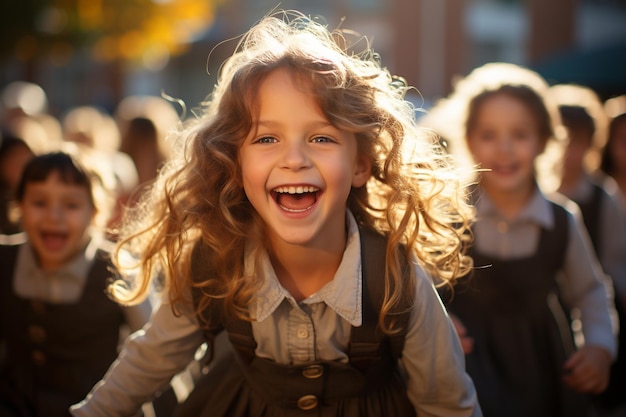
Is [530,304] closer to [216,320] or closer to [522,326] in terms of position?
[522,326]

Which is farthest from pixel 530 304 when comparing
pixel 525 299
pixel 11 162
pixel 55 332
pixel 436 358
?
pixel 11 162

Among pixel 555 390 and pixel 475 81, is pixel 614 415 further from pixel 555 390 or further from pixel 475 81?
pixel 475 81

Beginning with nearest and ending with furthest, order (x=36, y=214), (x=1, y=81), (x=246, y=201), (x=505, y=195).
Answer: (x=246, y=201), (x=36, y=214), (x=505, y=195), (x=1, y=81)

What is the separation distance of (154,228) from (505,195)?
6.38 ft

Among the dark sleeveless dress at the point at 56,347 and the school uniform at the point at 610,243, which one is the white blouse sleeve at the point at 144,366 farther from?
the school uniform at the point at 610,243

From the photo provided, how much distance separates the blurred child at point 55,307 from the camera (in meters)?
3.61

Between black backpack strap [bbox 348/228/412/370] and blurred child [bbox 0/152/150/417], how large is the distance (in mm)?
1212

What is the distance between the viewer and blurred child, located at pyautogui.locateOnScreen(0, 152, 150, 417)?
11.8 feet

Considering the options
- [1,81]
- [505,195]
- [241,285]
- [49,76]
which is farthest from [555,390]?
[49,76]

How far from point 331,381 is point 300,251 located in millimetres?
480

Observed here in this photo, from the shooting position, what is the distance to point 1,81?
36250 mm

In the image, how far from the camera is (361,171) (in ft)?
9.80

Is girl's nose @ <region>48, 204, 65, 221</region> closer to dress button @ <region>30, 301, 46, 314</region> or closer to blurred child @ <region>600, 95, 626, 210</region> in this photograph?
dress button @ <region>30, 301, 46, 314</region>

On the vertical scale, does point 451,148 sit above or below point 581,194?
above
